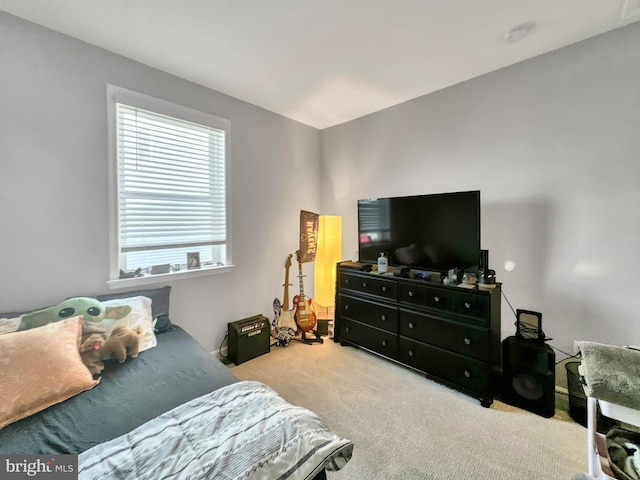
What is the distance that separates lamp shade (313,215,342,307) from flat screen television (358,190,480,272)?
16.2 inches

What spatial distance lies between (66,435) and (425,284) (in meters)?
2.30

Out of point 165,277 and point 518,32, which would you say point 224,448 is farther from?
point 518,32

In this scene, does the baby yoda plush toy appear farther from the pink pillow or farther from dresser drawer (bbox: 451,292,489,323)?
dresser drawer (bbox: 451,292,489,323)

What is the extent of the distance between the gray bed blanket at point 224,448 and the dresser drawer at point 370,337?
1636 millimetres

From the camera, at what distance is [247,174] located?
2881 mm

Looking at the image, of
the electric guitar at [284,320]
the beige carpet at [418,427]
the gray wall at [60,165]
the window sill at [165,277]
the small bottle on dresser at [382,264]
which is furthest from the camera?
the electric guitar at [284,320]

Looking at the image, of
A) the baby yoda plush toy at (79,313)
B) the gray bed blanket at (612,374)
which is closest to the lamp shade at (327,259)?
the baby yoda plush toy at (79,313)

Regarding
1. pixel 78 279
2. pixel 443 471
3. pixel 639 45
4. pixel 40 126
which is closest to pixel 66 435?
pixel 78 279

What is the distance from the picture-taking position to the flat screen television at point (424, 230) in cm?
213

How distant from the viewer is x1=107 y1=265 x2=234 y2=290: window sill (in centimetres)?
208

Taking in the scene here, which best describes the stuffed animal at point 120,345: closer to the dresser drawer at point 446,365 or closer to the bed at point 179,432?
the bed at point 179,432

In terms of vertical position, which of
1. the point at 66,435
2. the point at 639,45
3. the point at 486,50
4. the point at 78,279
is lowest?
the point at 66,435

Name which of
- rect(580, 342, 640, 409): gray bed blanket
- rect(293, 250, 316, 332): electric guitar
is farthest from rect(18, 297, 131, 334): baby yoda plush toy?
rect(580, 342, 640, 409): gray bed blanket

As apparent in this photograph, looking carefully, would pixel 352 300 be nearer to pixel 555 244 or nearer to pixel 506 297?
pixel 506 297
